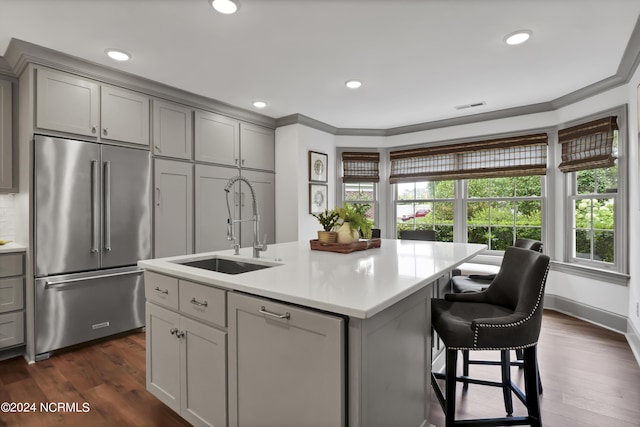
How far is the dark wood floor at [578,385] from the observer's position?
6.33 feet

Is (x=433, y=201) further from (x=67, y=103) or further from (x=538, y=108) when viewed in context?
(x=67, y=103)

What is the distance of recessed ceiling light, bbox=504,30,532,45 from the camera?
243 centimetres

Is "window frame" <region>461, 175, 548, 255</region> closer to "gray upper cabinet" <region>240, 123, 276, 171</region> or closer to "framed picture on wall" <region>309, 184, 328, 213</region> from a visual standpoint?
"framed picture on wall" <region>309, 184, 328, 213</region>

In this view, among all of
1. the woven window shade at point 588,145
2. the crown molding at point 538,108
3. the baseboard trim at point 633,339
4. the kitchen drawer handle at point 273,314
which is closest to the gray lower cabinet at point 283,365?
the kitchen drawer handle at point 273,314

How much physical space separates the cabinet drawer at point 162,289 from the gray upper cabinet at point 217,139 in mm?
2196

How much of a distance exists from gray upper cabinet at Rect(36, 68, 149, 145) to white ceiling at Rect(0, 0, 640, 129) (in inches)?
9.8

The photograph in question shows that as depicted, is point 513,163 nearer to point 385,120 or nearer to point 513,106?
point 513,106

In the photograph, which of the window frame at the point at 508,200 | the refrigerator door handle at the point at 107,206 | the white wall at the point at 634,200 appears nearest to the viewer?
the white wall at the point at 634,200

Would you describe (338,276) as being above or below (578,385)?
above

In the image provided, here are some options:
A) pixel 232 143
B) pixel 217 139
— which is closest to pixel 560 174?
pixel 232 143

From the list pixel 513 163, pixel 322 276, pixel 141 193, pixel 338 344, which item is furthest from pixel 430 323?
pixel 513 163

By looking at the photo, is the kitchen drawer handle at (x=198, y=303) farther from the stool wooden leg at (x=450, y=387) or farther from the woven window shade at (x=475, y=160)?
the woven window shade at (x=475, y=160)

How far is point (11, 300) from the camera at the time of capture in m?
2.72

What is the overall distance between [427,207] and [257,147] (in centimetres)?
274
